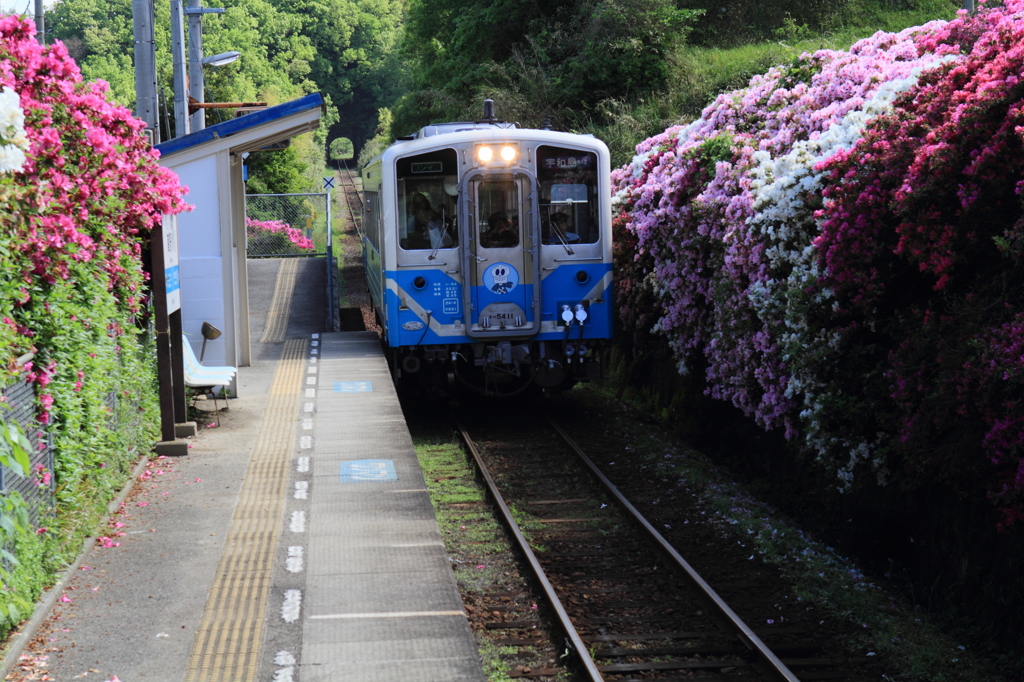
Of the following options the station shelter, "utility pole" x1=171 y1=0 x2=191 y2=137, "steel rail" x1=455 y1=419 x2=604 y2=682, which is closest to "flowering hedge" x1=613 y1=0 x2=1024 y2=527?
"steel rail" x1=455 y1=419 x2=604 y2=682

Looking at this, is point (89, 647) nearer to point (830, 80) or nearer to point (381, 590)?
point (381, 590)

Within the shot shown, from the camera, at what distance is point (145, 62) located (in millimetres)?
10094

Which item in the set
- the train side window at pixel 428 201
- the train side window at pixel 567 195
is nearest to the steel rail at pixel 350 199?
the train side window at pixel 428 201

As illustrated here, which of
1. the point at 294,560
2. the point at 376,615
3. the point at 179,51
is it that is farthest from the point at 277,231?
the point at 376,615

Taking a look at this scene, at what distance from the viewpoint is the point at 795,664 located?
5871 mm

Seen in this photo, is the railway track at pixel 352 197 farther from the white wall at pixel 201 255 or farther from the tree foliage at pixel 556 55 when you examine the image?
the white wall at pixel 201 255

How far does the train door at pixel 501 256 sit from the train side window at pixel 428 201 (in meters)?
0.32

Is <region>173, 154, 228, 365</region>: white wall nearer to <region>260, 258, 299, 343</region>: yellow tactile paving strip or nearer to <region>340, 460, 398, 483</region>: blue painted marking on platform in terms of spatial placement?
<region>260, 258, 299, 343</region>: yellow tactile paving strip


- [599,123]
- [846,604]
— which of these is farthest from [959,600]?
[599,123]

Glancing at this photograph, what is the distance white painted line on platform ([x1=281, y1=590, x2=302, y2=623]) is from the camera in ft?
17.0

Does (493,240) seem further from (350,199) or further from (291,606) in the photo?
(350,199)

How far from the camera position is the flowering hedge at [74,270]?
5.20 meters

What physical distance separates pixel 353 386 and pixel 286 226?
42.4 feet

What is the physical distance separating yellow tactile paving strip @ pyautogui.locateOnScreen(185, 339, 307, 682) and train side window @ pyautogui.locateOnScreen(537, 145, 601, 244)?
3.80 m
